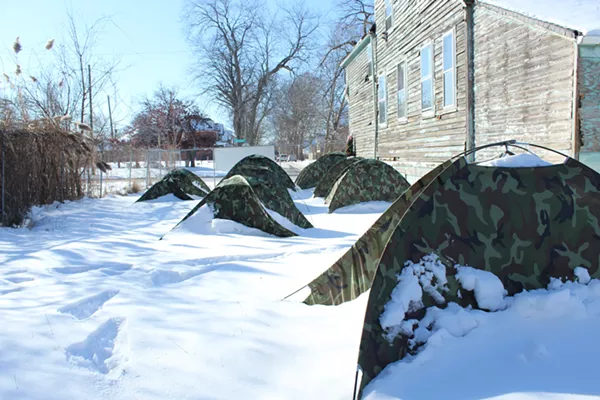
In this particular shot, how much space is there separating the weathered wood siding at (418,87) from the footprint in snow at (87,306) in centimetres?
821

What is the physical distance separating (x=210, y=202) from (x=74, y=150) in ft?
19.6

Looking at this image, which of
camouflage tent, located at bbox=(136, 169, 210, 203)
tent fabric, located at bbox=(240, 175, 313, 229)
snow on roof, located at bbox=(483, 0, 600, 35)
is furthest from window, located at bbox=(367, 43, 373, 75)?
tent fabric, located at bbox=(240, 175, 313, 229)

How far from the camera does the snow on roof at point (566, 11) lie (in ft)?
18.6

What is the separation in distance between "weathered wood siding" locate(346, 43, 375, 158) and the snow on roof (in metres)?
10.00

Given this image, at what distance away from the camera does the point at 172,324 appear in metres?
3.01

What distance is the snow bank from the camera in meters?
2.08

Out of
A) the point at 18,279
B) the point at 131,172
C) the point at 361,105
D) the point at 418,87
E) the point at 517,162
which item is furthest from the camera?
the point at 131,172

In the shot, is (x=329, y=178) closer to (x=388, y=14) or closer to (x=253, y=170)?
(x=253, y=170)

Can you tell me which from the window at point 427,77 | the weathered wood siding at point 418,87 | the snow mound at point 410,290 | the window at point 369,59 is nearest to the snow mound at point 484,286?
the snow mound at point 410,290

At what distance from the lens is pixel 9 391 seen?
7.09 feet

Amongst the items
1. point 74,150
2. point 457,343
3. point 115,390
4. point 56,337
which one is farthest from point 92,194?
point 457,343

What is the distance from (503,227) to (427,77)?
9.51 meters

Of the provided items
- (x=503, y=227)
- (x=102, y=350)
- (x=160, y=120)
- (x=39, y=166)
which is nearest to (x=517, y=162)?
(x=503, y=227)

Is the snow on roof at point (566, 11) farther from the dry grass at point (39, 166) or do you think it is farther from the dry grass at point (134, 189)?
the dry grass at point (134, 189)
